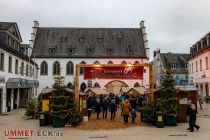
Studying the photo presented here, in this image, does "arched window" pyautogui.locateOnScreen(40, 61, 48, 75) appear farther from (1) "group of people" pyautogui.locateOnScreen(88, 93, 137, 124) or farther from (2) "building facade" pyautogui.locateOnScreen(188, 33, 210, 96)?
(1) "group of people" pyautogui.locateOnScreen(88, 93, 137, 124)

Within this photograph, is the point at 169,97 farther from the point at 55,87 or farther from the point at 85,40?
the point at 85,40

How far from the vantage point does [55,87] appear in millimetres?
22062

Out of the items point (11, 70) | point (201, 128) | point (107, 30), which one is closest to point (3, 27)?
point (11, 70)

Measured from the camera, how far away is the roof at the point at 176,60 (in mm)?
74438

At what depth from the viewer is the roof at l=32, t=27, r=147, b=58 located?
199 ft

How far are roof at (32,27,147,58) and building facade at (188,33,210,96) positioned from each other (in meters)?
9.84

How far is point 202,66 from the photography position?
159 feet

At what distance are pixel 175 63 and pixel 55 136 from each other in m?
62.1

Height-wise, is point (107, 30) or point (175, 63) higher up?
point (107, 30)

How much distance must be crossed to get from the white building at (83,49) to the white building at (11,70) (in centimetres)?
1426

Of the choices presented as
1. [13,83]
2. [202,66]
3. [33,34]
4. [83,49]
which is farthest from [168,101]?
[33,34]

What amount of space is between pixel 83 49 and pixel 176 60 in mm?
25942

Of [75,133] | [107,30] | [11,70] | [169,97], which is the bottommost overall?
[75,133]

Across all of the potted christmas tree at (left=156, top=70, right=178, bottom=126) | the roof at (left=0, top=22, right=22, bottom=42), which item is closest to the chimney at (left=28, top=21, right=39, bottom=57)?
the roof at (left=0, top=22, right=22, bottom=42)
